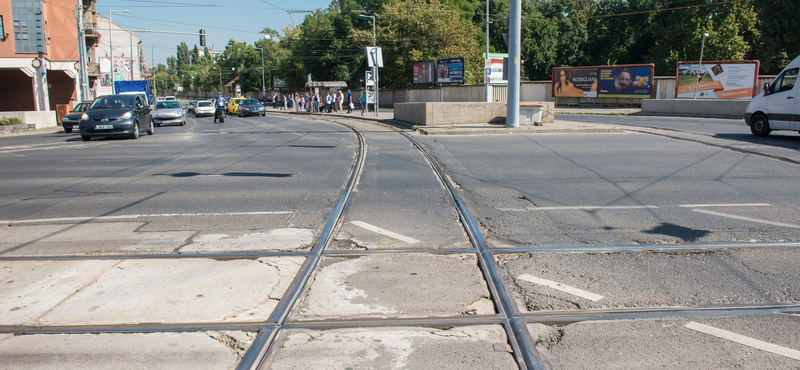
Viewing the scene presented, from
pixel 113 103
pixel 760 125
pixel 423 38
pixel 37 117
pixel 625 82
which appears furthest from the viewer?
pixel 423 38

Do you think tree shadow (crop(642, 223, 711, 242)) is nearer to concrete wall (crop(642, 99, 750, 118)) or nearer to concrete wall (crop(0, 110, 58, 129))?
concrete wall (crop(642, 99, 750, 118))

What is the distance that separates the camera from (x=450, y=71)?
149 feet

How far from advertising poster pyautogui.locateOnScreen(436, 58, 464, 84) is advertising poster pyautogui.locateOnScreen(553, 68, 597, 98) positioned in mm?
7867

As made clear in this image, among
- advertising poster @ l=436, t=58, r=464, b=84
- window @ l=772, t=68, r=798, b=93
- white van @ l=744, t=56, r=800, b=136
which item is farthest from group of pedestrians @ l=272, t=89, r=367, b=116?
window @ l=772, t=68, r=798, b=93

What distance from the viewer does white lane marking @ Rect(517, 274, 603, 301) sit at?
4352 mm

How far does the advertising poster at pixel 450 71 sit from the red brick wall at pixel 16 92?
3073cm

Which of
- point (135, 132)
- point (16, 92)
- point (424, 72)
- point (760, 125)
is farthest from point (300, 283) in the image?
point (16, 92)

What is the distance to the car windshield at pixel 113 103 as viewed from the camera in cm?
1970

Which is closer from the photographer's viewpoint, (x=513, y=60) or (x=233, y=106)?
(x=513, y=60)

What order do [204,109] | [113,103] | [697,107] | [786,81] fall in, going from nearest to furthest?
[786,81]
[113,103]
[697,107]
[204,109]

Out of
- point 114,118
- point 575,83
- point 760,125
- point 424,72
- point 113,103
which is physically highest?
point 424,72

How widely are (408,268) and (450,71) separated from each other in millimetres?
41652

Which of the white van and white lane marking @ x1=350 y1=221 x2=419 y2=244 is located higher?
the white van

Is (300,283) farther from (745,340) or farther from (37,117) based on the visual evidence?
(37,117)
